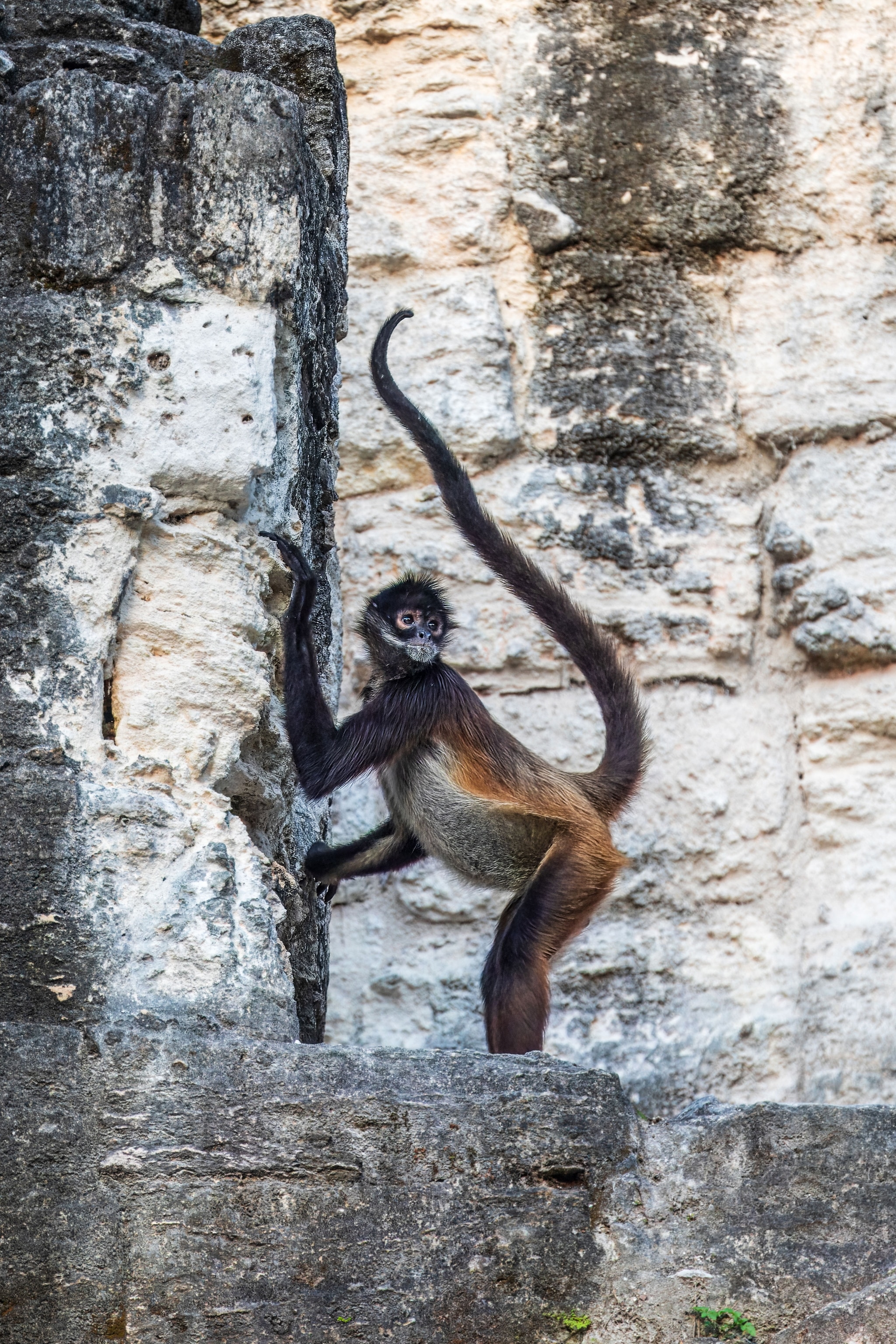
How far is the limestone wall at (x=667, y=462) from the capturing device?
5.59 meters

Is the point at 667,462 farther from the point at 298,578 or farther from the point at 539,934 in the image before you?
the point at 298,578

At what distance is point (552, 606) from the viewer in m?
4.51

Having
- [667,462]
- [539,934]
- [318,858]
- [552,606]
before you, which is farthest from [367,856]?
[667,462]

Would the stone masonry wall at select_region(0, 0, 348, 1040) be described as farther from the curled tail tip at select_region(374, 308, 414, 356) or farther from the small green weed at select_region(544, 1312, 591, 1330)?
the small green weed at select_region(544, 1312, 591, 1330)

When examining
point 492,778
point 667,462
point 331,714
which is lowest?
point 492,778

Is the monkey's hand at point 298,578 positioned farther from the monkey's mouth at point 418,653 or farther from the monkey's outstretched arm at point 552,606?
the monkey's mouth at point 418,653

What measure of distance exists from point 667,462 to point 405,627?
184 cm

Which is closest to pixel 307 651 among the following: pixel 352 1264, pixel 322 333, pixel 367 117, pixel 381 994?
pixel 322 333

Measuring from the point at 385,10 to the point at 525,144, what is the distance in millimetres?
797

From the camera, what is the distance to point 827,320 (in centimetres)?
606

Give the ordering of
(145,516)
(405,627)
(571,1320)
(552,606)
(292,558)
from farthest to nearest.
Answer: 1. (405,627)
2. (552,606)
3. (292,558)
4. (145,516)
5. (571,1320)

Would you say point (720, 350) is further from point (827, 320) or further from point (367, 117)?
point (367, 117)

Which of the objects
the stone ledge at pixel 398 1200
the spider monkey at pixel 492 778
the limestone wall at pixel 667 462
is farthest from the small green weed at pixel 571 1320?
the limestone wall at pixel 667 462

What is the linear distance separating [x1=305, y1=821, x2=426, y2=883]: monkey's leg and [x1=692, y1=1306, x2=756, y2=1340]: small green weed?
177cm
